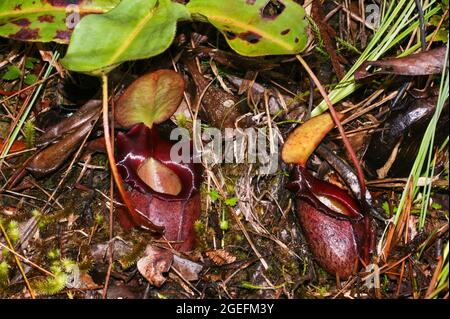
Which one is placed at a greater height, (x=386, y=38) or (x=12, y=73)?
(x=386, y=38)

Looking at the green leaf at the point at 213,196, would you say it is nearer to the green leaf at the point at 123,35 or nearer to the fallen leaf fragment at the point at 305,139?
the fallen leaf fragment at the point at 305,139

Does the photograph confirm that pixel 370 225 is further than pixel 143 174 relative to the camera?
No

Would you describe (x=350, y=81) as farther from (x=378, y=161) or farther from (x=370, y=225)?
(x=370, y=225)

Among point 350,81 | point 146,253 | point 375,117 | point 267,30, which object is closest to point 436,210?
point 375,117

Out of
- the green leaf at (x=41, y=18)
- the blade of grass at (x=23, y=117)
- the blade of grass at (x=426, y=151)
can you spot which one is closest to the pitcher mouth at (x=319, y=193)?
the blade of grass at (x=426, y=151)

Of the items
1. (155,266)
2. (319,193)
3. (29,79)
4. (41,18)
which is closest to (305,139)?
(319,193)

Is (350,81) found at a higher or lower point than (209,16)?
lower

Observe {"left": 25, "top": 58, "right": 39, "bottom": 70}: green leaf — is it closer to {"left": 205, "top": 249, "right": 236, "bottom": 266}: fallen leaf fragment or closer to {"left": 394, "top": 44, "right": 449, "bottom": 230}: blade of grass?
{"left": 205, "top": 249, "right": 236, "bottom": 266}: fallen leaf fragment

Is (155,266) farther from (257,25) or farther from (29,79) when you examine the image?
(29,79)
